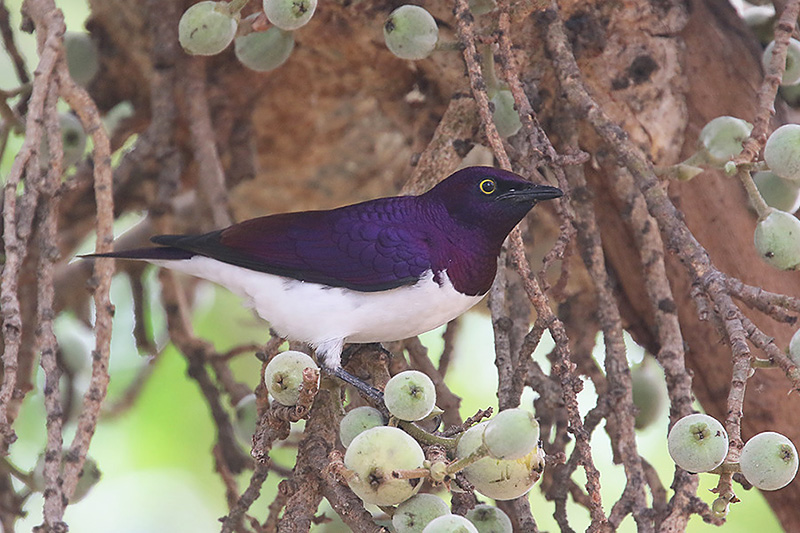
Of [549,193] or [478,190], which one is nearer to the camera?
[549,193]

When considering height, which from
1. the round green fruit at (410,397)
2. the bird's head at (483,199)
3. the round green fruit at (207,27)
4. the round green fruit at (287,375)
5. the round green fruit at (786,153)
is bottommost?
the round green fruit at (410,397)

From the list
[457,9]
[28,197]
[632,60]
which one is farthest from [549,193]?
[28,197]

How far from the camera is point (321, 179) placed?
3104mm

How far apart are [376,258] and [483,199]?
253 mm

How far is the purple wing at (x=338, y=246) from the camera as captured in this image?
1.93 metres

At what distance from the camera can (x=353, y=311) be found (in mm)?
1898

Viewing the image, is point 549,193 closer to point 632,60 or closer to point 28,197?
point 632,60

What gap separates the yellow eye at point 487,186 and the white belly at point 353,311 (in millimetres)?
205

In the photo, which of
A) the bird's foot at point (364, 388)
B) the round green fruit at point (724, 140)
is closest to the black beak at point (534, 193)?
the round green fruit at point (724, 140)

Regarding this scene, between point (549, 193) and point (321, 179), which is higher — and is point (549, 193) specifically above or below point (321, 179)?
below

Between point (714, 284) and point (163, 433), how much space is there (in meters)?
2.56

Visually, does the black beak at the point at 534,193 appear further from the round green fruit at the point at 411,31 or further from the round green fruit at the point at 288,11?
the round green fruit at the point at 288,11

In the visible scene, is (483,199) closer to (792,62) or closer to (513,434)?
(792,62)

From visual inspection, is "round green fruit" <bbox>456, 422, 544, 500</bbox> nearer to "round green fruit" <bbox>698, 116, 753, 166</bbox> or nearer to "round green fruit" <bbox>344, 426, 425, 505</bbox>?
"round green fruit" <bbox>344, 426, 425, 505</bbox>
